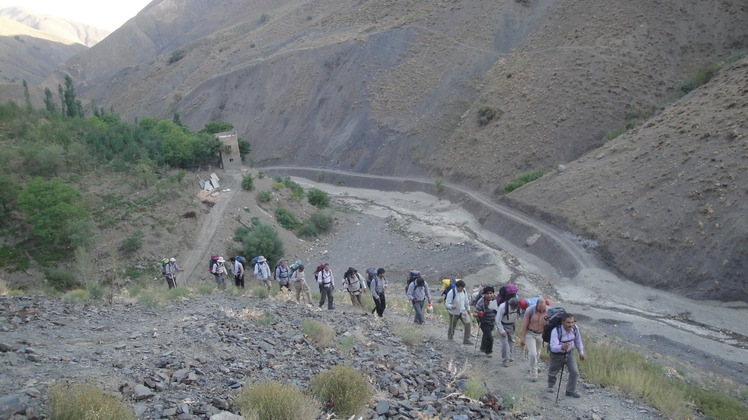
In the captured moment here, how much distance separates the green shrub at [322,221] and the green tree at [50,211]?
13.9 m

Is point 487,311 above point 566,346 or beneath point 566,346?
above

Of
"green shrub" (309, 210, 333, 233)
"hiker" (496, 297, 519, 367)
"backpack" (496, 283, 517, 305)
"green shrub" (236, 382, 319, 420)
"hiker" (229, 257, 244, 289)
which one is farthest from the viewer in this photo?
"green shrub" (309, 210, 333, 233)

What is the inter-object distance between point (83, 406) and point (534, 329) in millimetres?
7018

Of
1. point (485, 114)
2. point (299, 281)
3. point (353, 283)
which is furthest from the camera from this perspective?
point (485, 114)

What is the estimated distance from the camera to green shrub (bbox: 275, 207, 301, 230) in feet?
105

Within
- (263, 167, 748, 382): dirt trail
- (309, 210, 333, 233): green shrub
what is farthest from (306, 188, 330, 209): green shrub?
(263, 167, 748, 382): dirt trail

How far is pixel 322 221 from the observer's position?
109 ft

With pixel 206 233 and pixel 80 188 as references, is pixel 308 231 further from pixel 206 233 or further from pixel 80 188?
pixel 80 188

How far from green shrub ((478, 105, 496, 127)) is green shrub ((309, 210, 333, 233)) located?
16955mm

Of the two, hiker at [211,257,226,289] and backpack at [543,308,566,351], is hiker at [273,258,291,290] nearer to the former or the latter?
hiker at [211,257,226,289]

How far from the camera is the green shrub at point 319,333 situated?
9.78 m

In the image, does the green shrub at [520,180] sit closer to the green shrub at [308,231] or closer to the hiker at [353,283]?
the green shrub at [308,231]

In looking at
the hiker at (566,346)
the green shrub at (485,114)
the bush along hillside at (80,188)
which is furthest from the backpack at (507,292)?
the green shrub at (485,114)

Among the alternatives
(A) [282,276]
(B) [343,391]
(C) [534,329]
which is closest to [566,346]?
(C) [534,329]
